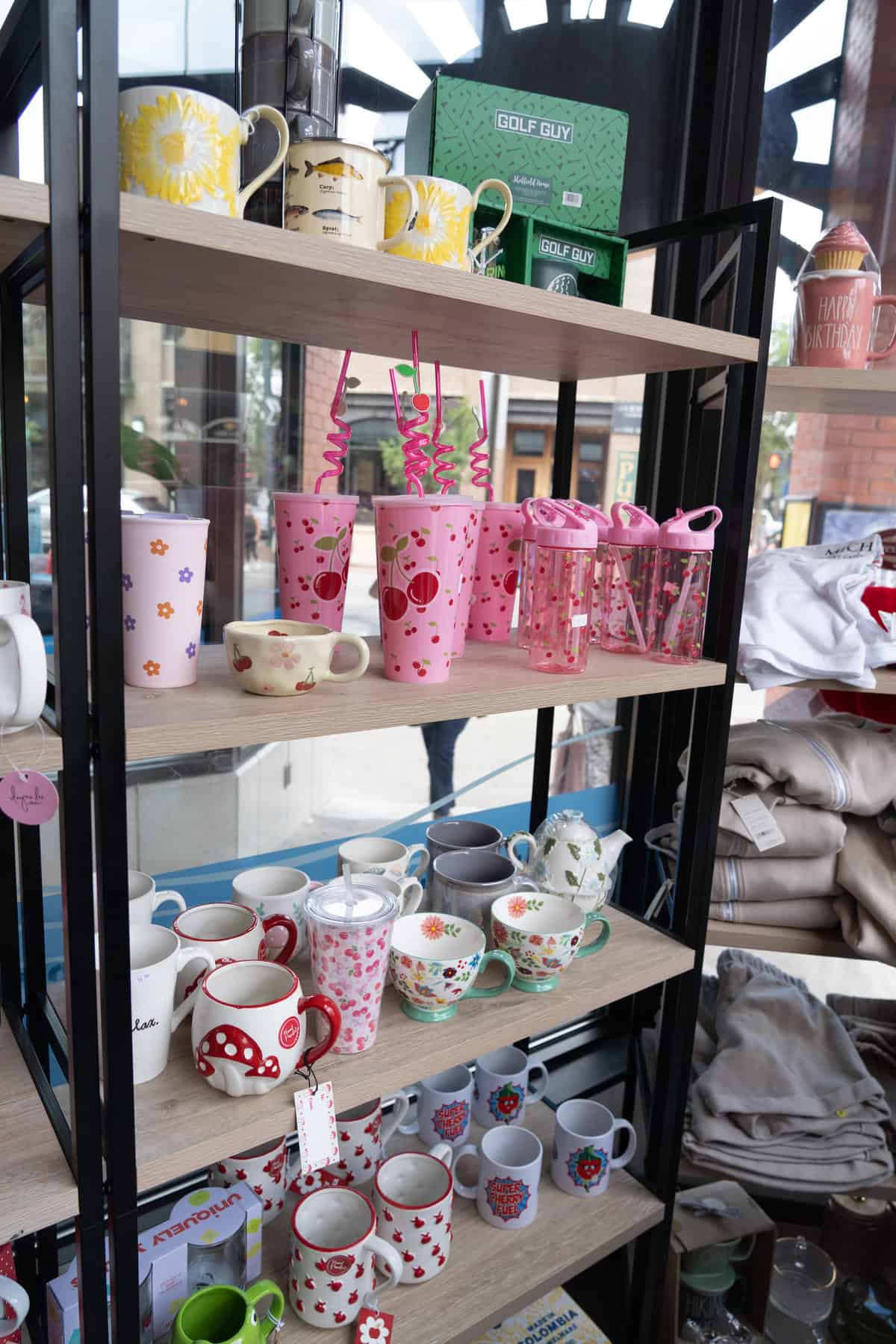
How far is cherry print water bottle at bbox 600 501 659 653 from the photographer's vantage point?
1.19m

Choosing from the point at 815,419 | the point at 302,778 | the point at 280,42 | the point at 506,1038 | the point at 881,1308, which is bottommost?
the point at 881,1308

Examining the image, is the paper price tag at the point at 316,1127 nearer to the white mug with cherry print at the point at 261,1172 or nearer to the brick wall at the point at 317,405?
the white mug with cherry print at the point at 261,1172

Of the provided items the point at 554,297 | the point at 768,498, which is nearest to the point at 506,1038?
the point at 554,297

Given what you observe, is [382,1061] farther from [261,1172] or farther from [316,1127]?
[261,1172]

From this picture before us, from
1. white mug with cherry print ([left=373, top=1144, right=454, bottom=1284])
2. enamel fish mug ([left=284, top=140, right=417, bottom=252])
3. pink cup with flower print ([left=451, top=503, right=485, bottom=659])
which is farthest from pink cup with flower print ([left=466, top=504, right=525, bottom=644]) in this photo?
white mug with cherry print ([left=373, top=1144, right=454, bottom=1284])

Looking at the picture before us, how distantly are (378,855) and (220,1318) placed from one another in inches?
21.3

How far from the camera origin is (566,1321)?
1416mm

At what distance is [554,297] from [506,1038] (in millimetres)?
795

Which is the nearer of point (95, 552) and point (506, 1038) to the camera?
point (95, 552)

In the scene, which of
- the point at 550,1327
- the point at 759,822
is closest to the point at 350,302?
the point at 759,822

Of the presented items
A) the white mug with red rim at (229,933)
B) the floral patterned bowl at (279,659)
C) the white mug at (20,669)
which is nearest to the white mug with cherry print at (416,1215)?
the white mug with red rim at (229,933)

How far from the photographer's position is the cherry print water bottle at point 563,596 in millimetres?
1037

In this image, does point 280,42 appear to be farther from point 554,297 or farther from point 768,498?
point 768,498

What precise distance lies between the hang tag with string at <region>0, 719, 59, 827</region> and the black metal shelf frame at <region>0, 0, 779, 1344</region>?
2cm
